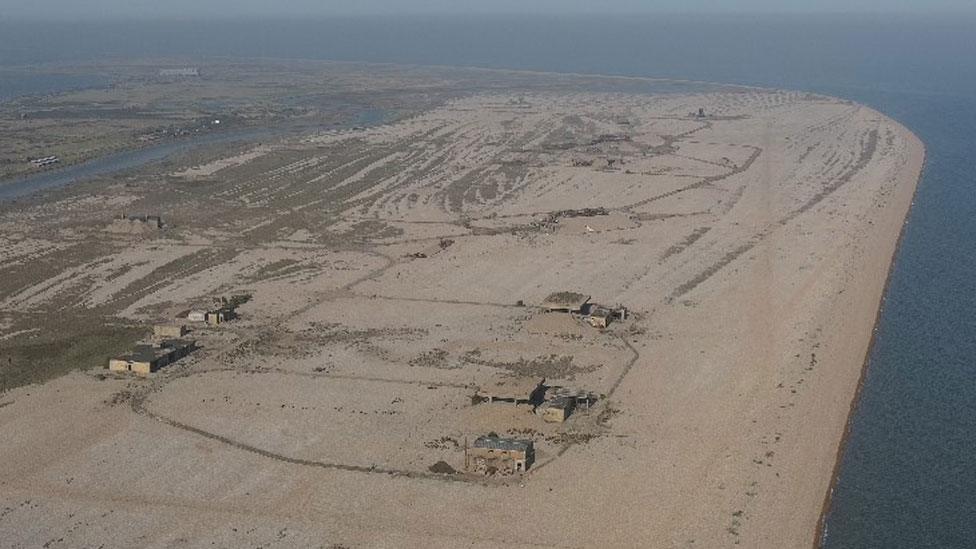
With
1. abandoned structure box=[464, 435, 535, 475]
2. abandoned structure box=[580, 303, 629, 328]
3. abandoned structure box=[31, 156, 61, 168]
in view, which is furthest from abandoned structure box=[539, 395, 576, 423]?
abandoned structure box=[31, 156, 61, 168]

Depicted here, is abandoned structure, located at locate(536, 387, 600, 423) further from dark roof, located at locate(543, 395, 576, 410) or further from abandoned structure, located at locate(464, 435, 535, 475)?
abandoned structure, located at locate(464, 435, 535, 475)

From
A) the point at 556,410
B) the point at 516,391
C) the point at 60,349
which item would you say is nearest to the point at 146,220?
the point at 60,349

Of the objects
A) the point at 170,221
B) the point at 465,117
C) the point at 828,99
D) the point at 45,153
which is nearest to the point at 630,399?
the point at 170,221

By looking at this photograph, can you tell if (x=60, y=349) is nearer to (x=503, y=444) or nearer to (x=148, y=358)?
(x=148, y=358)

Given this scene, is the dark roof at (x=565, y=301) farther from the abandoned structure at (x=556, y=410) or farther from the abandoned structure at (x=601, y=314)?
the abandoned structure at (x=556, y=410)

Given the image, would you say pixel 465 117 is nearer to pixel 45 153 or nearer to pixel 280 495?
Answer: pixel 45 153
